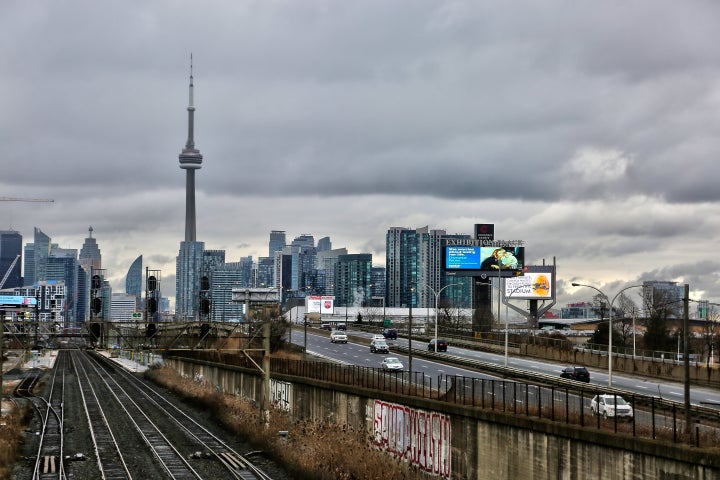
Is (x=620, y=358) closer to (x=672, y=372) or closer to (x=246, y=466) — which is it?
(x=672, y=372)

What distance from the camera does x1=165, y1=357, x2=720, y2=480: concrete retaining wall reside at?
25.5 m

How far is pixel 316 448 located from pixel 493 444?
17.3 meters

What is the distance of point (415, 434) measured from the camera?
134ft

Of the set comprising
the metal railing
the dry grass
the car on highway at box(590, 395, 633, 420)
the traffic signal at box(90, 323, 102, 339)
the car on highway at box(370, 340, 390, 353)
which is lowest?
the dry grass

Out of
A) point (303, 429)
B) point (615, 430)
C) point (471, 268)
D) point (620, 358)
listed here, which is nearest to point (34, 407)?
point (303, 429)

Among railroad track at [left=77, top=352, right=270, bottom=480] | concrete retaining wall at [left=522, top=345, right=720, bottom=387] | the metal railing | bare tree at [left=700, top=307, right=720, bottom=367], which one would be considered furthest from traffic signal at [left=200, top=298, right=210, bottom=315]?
bare tree at [left=700, top=307, right=720, bottom=367]

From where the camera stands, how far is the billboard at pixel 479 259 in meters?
150

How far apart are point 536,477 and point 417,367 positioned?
2133 inches

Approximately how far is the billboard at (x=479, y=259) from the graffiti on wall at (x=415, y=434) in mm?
105968

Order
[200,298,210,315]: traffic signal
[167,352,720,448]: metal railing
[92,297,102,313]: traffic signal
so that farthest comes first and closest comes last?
[200,298,210,315]: traffic signal
[92,297,102,313]: traffic signal
[167,352,720,448]: metal railing

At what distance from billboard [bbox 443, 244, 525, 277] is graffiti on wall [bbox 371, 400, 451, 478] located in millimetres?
105968

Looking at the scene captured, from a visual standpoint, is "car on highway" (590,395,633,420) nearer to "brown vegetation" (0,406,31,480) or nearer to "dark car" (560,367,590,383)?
"brown vegetation" (0,406,31,480)

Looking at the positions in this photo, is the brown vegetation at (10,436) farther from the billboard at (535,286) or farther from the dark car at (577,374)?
the billboard at (535,286)

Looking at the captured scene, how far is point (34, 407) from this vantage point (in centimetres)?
7962
